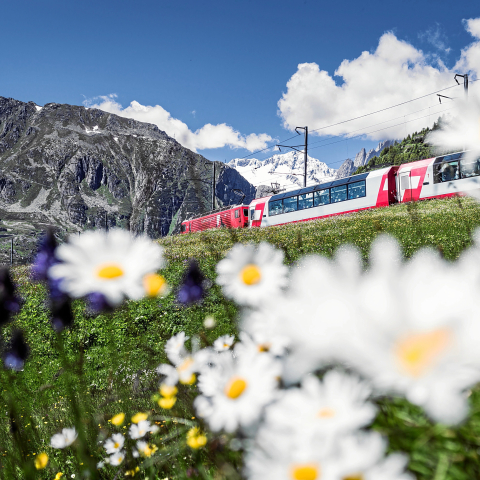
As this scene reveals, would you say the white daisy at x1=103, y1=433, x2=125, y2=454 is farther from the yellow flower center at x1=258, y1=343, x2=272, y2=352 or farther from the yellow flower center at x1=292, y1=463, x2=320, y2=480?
the yellow flower center at x1=292, y1=463, x2=320, y2=480

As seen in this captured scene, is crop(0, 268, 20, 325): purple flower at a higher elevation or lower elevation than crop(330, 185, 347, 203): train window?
lower

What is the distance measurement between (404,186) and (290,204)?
25.4ft

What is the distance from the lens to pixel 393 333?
1.21 feet

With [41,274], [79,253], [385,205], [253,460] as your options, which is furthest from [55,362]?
[385,205]

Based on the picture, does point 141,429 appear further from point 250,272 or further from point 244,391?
point 244,391

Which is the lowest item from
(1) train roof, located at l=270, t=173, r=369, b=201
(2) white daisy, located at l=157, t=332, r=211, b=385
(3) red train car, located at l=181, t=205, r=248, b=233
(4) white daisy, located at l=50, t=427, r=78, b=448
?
(4) white daisy, located at l=50, t=427, r=78, b=448

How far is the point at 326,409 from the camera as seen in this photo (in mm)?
417

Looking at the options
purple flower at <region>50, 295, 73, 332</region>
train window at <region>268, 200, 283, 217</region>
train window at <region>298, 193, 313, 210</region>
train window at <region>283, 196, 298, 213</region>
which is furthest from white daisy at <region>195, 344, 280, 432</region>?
train window at <region>268, 200, 283, 217</region>

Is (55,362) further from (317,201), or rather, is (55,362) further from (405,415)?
(317,201)

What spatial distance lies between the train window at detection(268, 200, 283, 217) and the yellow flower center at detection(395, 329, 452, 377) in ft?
86.9

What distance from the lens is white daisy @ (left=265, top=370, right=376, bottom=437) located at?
39 cm

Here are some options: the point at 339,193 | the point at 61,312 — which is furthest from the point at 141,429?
the point at 339,193

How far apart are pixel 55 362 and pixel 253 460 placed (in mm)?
6693

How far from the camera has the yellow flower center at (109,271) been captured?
74cm
